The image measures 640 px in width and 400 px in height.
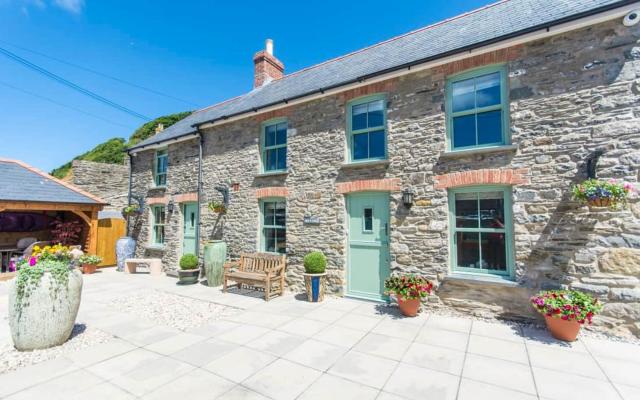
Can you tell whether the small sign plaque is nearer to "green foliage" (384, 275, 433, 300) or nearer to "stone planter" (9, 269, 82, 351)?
"green foliage" (384, 275, 433, 300)

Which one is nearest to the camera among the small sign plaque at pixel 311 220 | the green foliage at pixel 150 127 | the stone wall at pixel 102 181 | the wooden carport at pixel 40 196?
the small sign plaque at pixel 311 220

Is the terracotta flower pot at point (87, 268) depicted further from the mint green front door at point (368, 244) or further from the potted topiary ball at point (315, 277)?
the mint green front door at point (368, 244)

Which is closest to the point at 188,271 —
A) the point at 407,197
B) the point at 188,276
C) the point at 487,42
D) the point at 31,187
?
the point at 188,276

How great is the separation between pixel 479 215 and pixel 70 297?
6.87 meters

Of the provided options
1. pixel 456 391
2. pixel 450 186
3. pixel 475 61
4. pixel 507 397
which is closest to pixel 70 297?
pixel 456 391

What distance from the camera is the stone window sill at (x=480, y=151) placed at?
196 inches

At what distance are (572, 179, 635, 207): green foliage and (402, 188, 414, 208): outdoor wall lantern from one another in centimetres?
253

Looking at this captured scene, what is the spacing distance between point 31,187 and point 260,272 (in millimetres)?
9321

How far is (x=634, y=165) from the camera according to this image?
421cm

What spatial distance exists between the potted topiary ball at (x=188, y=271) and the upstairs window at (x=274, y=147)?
3.45 m

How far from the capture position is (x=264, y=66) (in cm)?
1179

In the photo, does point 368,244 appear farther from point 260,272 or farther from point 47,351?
point 47,351

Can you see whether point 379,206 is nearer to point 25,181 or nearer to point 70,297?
point 70,297

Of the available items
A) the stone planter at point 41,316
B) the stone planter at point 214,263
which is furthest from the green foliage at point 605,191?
the stone planter at point 214,263
